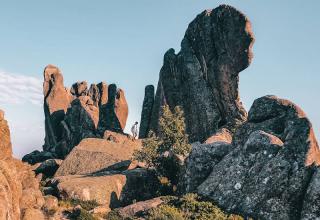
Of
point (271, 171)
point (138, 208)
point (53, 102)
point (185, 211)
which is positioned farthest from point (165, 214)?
point (53, 102)

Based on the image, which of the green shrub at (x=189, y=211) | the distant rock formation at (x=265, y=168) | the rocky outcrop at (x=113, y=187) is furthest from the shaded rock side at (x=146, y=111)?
the green shrub at (x=189, y=211)

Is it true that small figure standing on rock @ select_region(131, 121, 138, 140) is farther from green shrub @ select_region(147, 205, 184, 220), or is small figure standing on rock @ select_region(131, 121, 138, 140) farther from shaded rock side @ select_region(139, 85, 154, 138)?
green shrub @ select_region(147, 205, 184, 220)

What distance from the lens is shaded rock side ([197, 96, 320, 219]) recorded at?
1212 inches

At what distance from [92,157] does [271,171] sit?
28100mm

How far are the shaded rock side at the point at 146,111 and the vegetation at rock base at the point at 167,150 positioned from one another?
25.6 m

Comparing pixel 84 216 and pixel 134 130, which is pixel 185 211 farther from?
pixel 134 130

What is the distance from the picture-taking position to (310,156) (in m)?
32.0

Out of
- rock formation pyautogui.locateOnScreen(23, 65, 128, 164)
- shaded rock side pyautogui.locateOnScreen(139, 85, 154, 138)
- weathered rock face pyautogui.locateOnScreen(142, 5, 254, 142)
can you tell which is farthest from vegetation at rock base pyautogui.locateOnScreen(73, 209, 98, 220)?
rock formation pyautogui.locateOnScreen(23, 65, 128, 164)

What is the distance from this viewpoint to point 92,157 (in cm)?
5388

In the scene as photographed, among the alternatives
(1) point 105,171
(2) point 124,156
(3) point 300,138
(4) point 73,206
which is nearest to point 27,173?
(4) point 73,206

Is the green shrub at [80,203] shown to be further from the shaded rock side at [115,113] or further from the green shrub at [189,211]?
the shaded rock side at [115,113]

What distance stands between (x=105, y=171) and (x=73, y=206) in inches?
531

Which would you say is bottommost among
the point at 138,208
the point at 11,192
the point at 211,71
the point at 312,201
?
the point at 138,208

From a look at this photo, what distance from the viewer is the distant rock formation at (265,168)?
3059 centimetres
